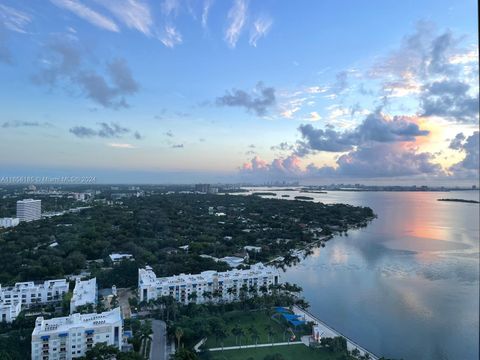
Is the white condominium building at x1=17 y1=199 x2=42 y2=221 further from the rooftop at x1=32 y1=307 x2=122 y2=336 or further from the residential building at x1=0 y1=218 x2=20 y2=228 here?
the rooftop at x1=32 y1=307 x2=122 y2=336

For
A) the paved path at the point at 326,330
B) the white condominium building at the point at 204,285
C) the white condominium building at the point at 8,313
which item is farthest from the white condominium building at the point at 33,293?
the paved path at the point at 326,330

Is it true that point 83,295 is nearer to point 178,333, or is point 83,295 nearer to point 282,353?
point 178,333

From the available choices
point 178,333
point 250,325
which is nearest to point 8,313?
point 178,333

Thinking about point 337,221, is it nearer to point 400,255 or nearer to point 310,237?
point 310,237

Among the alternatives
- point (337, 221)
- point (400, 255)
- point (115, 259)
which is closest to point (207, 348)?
point (115, 259)

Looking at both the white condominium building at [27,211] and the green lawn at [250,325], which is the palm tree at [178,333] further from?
the white condominium building at [27,211]
